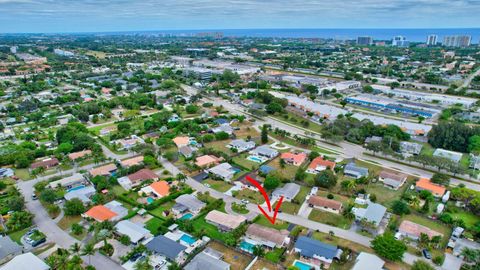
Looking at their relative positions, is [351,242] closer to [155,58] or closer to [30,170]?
[30,170]

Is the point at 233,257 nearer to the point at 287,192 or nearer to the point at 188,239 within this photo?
the point at 188,239

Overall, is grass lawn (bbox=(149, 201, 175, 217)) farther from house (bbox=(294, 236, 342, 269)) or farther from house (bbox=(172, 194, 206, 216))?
house (bbox=(294, 236, 342, 269))

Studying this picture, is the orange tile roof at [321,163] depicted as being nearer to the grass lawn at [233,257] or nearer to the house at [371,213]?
the house at [371,213]

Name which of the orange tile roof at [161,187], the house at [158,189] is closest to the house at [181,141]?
the orange tile roof at [161,187]

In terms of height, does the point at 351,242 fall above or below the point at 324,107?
below

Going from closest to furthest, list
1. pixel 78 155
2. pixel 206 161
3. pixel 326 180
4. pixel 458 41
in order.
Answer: pixel 326 180 → pixel 206 161 → pixel 78 155 → pixel 458 41

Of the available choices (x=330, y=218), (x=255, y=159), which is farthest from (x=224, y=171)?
(x=330, y=218)

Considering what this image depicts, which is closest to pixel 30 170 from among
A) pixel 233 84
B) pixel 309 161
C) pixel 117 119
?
pixel 117 119
